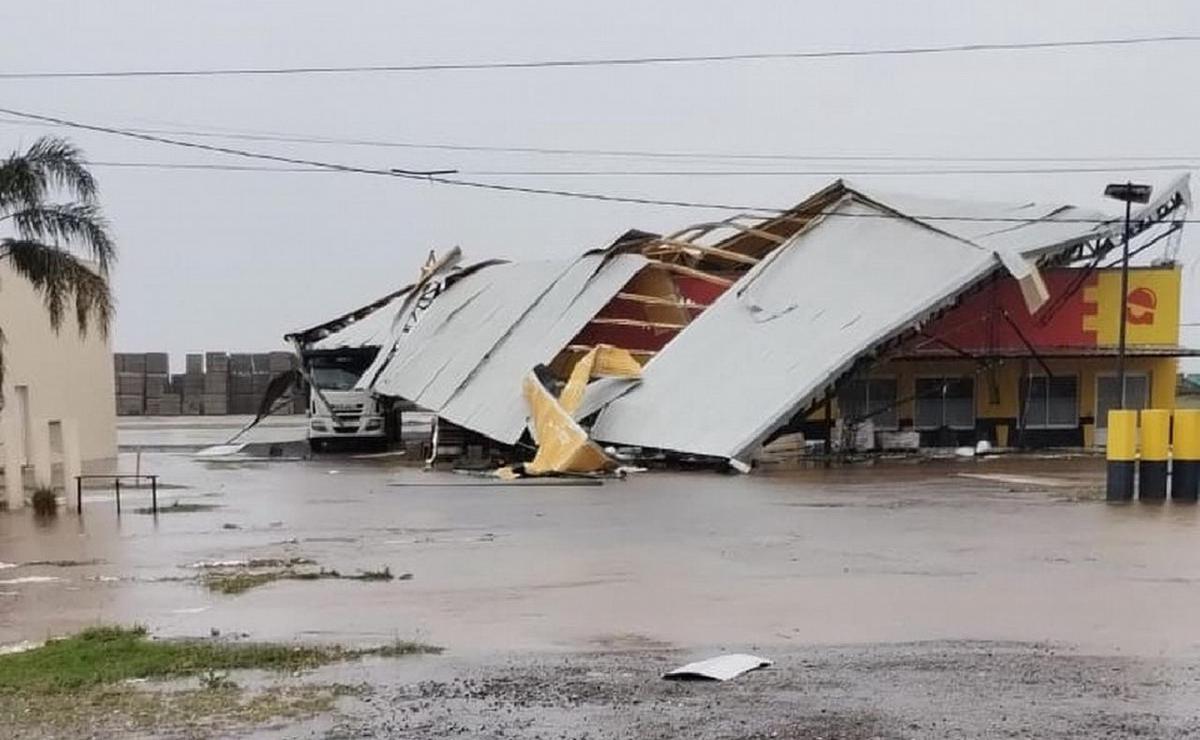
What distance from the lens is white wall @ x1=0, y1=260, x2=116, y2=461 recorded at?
30844 mm

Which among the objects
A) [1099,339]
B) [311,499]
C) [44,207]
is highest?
[44,207]

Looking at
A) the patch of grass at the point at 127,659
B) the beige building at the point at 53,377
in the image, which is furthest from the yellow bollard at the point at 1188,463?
the beige building at the point at 53,377

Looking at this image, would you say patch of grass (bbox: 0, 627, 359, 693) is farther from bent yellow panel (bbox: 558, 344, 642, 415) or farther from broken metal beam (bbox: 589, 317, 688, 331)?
broken metal beam (bbox: 589, 317, 688, 331)

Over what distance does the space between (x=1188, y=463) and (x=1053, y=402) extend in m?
14.6

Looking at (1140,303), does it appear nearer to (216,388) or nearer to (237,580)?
(237,580)

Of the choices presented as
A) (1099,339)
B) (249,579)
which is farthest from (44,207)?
(1099,339)

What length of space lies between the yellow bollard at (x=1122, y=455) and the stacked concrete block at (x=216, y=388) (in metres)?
51.0

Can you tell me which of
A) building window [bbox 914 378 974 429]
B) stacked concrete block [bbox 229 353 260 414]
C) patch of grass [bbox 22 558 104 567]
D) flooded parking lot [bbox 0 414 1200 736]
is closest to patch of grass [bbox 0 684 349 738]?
flooded parking lot [bbox 0 414 1200 736]

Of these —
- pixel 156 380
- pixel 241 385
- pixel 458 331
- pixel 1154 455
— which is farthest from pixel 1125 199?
pixel 156 380

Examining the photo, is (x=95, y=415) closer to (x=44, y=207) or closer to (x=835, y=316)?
(x=44, y=207)

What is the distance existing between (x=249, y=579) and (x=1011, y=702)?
7.88 metres

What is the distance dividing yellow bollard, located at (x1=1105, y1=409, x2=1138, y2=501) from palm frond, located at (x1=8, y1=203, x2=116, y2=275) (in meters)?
17.3

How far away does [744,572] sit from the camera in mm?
12375

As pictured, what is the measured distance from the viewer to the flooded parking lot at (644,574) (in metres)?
8.88
